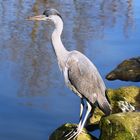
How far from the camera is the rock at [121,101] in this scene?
7999 mm

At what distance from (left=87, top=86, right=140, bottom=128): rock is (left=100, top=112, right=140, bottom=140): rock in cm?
149

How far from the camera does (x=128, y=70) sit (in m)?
10.8

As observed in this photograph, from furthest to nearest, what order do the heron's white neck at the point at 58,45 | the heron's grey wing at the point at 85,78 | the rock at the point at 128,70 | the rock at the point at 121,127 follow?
1. the rock at the point at 128,70
2. the heron's white neck at the point at 58,45
3. the heron's grey wing at the point at 85,78
4. the rock at the point at 121,127

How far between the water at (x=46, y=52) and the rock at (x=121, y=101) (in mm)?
448

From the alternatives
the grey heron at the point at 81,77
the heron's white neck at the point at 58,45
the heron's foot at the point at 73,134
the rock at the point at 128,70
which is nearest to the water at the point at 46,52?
the rock at the point at 128,70

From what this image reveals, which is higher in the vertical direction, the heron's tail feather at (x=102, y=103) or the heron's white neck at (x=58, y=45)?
the heron's white neck at (x=58, y=45)

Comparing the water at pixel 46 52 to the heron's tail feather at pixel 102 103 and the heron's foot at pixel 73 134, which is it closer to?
the heron's foot at pixel 73 134

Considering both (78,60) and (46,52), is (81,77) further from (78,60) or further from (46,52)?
(46,52)

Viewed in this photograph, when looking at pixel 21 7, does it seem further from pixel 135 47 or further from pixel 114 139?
pixel 114 139

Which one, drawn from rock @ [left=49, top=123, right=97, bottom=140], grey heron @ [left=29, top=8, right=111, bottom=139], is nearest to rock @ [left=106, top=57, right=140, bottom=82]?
rock @ [left=49, top=123, right=97, bottom=140]

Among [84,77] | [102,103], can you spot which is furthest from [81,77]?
[102,103]

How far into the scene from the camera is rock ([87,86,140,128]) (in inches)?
315

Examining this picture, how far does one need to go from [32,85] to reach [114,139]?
356cm

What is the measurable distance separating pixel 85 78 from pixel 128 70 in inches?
168
